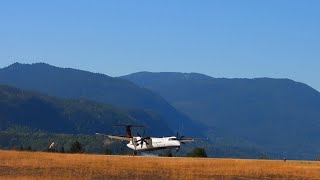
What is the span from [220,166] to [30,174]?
21273 millimetres

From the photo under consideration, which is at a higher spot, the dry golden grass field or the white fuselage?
the white fuselage

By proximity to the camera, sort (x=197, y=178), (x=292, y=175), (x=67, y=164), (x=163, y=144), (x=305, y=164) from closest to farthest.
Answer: (x=197, y=178), (x=292, y=175), (x=67, y=164), (x=305, y=164), (x=163, y=144)

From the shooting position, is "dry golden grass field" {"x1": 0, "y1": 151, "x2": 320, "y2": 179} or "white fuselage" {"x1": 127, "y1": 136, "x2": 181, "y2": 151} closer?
"dry golden grass field" {"x1": 0, "y1": 151, "x2": 320, "y2": 179}

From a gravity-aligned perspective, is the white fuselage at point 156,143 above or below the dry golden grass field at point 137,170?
above

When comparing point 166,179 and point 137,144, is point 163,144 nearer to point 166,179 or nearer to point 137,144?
point 137,144

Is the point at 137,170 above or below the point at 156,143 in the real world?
below

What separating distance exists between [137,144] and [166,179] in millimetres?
73141

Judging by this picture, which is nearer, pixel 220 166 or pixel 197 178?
pixel 197 178

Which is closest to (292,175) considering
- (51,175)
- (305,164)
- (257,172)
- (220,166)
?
(257,172)

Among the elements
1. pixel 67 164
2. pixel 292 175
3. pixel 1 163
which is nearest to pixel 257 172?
pixel 292 175

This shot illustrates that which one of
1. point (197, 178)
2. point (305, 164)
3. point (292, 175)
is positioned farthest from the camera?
point (305, 164)

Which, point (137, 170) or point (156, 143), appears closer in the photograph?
point (137, 170)

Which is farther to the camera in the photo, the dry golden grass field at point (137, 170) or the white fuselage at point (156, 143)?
the white fuselage at point (156, 143)

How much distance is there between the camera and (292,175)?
2584 inches
